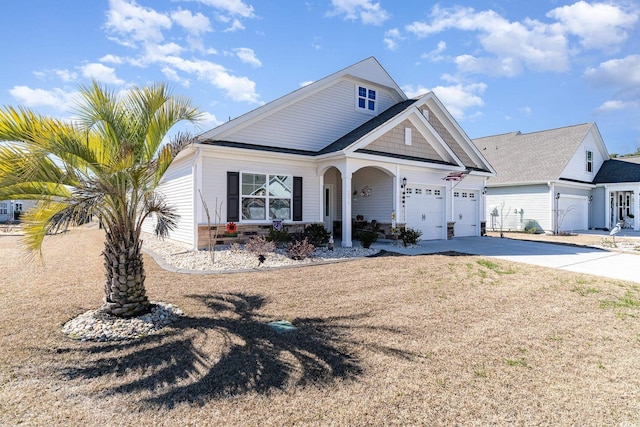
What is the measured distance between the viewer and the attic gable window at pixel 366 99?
→ 15551mm

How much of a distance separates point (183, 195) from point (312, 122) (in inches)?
234

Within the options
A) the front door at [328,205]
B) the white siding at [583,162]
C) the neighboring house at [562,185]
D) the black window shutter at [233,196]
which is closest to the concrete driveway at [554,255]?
the front door at [328,205]

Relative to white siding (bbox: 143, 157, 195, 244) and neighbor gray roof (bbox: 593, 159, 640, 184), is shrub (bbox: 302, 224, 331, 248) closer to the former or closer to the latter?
white siding (bbox: 143, 157, 195, 244)

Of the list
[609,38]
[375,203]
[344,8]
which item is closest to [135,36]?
[344,8]

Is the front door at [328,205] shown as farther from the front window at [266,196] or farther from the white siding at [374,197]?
the front window at [266,196]

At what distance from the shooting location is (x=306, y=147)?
13.8 meters

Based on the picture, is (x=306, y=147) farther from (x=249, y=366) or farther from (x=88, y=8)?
(x=249, y=366)

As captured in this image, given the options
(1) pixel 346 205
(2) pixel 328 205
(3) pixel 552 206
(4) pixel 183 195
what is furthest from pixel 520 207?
(4) pixel 183 195

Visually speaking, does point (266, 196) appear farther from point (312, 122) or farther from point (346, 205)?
point (312, 122)

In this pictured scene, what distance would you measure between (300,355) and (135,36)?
34.9 ft

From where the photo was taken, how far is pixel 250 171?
12.2 m

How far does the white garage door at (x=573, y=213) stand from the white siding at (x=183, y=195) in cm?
2173

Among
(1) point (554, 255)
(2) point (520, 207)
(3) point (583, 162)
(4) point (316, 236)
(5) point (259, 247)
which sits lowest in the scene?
(1) point (554, 255)

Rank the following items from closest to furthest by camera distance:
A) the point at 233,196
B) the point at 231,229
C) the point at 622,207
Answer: the point at 231,229, the point at 233,196, the point at 622,207
